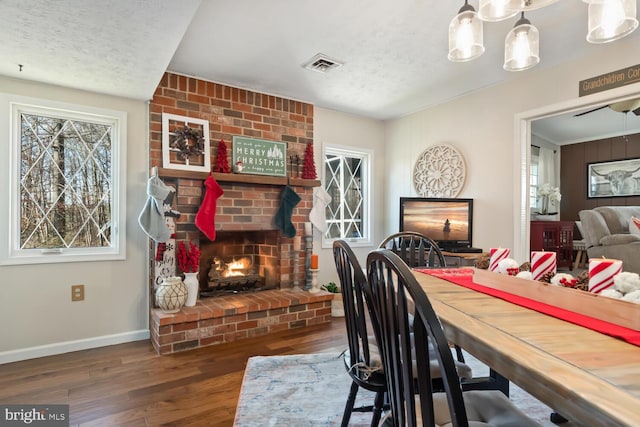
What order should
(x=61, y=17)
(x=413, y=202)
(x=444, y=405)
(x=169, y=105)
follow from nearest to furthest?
(x=444, y=405) < (x=61, y=17) < (x=169, y=105) < (x=413, y=202)

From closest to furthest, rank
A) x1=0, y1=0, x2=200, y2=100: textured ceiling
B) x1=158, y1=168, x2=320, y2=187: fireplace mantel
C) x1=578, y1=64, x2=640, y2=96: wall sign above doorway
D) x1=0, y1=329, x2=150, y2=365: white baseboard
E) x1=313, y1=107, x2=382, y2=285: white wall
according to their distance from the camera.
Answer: x1=0, y1=0, x2=200, y2=100: textured ceiling, x1=578, y1=64, x2=640, y2=96: wall sign above doorway, x1=0, y1=329, x2=150, y2=365: white baseboard, x1=158, y1=168, x2=320, y2=187: fireplace mantel, x1=313, y1=107, x2=382, y2=285: white wall

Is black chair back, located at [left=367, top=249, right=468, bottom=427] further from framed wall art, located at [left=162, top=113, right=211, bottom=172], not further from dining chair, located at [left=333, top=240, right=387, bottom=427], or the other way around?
framed wall art, located at [left=162, top=113, right=211, bottom=172]

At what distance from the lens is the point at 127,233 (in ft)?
9.57

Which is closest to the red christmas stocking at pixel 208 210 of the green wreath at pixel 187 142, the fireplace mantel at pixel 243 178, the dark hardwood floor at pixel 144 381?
the fireplace mantel at pixel 243 178

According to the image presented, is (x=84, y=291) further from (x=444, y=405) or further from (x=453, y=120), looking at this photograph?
(x=453, y=120)

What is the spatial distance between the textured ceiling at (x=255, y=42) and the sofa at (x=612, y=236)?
1.83 meters

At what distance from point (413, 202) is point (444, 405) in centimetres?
274

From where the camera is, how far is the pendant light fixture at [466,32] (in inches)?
59.1

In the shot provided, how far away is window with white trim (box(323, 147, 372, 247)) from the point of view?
423cm

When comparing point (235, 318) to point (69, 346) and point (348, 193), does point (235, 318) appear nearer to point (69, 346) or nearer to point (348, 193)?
point (69, 346)

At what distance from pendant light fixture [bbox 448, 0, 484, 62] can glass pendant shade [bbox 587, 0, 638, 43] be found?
1.31 ft

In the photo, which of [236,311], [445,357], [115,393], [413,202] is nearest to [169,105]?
[236,311]

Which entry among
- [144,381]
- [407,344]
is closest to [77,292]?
[144,381]

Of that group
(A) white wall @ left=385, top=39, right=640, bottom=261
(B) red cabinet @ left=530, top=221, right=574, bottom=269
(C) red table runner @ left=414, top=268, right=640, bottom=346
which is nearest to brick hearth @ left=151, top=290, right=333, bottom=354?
(A) white wall @ left=385, top=39, right=640, bottom=261
